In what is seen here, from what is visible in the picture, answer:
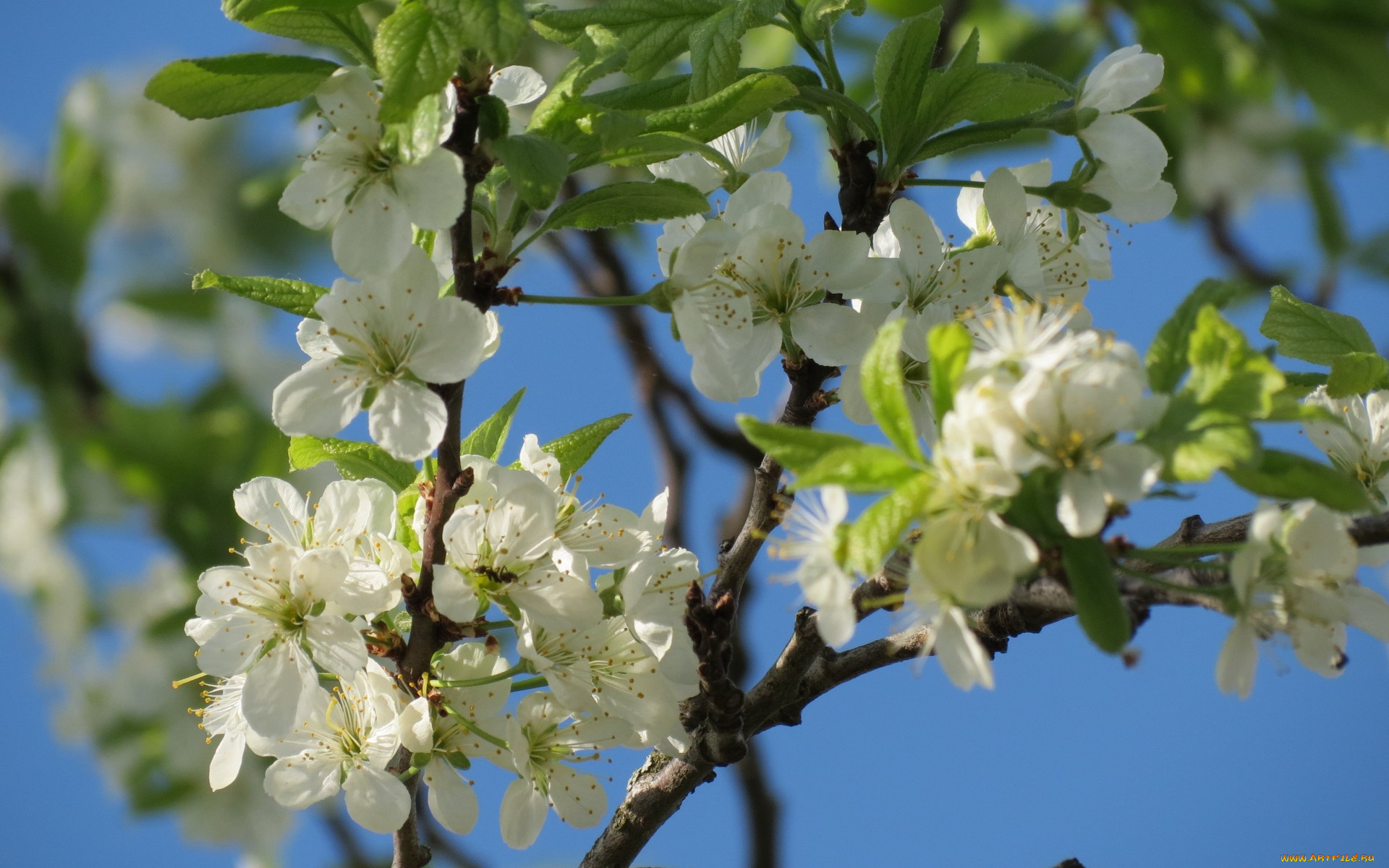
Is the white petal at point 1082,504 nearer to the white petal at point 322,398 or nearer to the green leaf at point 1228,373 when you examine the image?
the green leaf at point 1228,373

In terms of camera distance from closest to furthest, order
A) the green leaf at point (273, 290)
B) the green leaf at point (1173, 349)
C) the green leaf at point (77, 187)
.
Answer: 1. the green leaf at point (1173, 349)
2. the green leaf at point (273, 290)
3. the green leaf at point (77, 187)

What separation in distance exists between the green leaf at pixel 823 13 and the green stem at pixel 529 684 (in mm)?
783

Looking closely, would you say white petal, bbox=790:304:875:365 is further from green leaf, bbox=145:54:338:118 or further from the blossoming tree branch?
green leaf, bbox=145:54:338:118

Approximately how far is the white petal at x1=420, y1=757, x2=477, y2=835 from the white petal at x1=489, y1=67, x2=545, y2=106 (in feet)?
2.42

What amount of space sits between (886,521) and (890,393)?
12 centimetres

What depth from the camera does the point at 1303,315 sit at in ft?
4.68

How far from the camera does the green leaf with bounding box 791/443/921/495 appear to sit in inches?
36.2

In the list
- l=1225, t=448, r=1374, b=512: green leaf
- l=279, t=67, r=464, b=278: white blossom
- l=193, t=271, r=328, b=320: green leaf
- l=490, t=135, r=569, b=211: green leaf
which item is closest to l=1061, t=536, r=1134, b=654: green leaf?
l=1225, t=448, r=1374, b=512: green leaf

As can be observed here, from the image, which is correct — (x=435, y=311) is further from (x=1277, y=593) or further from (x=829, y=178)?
(x=829, y=178)

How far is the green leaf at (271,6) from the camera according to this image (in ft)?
3.90

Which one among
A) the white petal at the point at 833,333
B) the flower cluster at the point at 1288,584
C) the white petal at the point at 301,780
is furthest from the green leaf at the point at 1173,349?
the white petal at the point at 301,780

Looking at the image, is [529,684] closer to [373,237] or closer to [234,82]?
[373,237]

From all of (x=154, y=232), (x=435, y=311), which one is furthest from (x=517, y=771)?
(x=154, y=232)

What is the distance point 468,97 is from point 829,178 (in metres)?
2.68
